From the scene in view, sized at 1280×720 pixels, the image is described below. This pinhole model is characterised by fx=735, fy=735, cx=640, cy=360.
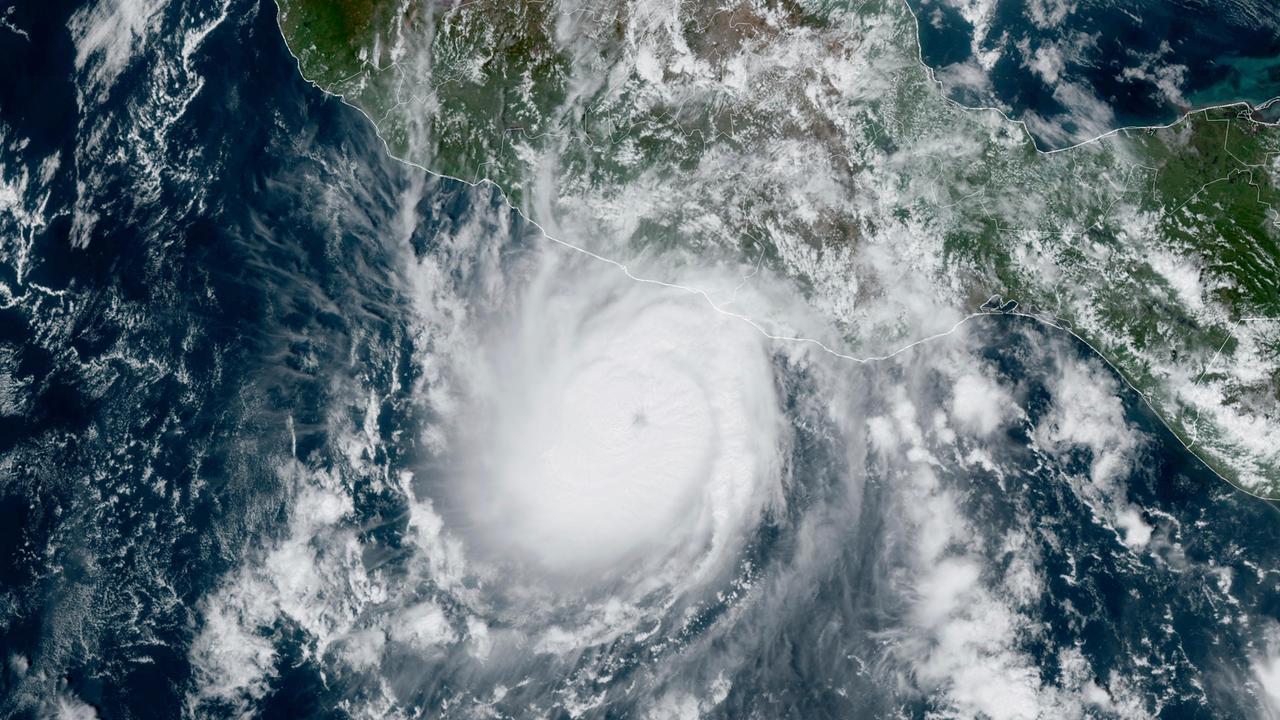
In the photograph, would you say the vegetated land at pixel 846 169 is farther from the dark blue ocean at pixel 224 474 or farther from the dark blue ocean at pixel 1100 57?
the dark blue ocean at pixel 224 474

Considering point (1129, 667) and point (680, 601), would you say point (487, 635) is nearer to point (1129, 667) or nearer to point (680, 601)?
point (680, 601)

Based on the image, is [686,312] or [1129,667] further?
[686,312]

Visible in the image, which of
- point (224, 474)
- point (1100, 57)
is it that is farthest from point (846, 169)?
point (224, 474)

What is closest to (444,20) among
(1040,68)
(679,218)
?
(679,218)

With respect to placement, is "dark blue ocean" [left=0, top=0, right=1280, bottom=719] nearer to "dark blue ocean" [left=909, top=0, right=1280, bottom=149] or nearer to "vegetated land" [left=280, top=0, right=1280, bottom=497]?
"dark blue ocean" [left=909, top=0, right=1280, bottom=149]

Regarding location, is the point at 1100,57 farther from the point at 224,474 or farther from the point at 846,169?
the point at 224,474

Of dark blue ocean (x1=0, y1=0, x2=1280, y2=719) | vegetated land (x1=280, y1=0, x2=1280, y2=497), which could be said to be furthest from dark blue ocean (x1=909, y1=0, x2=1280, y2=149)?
vegetated land (x1=280, y1=0, x2=1280, y2=497)
